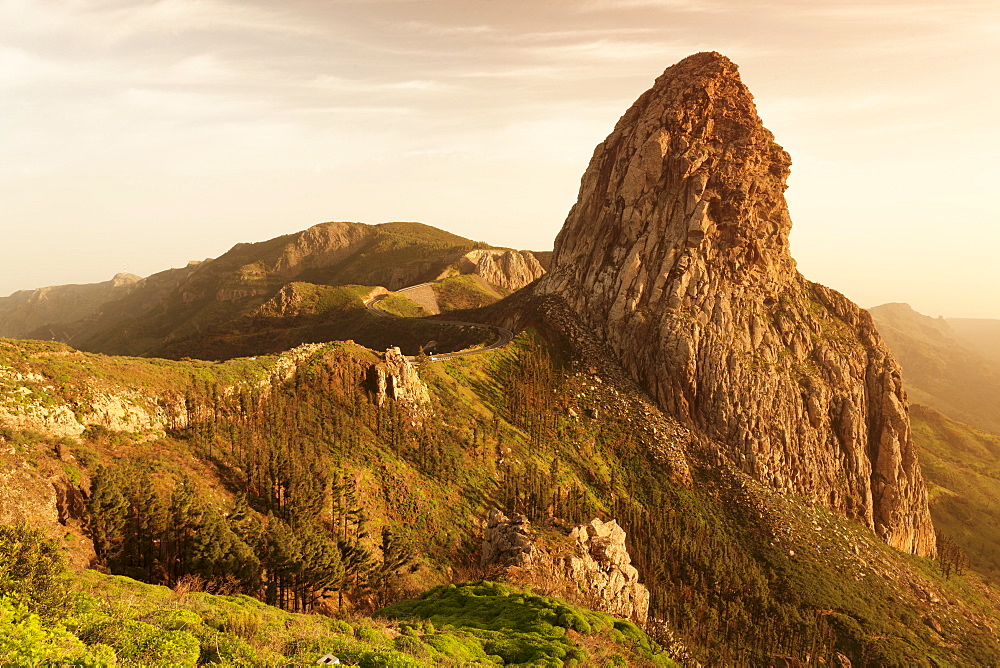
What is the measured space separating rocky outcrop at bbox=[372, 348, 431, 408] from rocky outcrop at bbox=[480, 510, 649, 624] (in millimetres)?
20821

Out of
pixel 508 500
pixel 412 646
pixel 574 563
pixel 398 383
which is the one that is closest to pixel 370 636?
pixel 412 646

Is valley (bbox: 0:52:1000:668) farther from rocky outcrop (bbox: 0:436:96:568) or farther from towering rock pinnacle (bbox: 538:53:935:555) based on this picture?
towering rock pinnacle (bbox: 538:53:935:555)

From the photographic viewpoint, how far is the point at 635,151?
348 feet

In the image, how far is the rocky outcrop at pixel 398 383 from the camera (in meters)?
65.7

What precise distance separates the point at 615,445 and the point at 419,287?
106 metres

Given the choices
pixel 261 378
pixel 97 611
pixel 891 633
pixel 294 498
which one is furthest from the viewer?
pixel 891 633

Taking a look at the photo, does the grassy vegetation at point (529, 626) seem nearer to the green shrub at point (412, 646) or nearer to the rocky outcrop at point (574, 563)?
the green shrub at point (412, 646)

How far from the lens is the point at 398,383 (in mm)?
67000

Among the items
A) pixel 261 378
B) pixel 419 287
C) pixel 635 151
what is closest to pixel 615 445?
pixel 261 378

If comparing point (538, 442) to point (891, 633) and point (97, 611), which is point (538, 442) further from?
point (97, 611)

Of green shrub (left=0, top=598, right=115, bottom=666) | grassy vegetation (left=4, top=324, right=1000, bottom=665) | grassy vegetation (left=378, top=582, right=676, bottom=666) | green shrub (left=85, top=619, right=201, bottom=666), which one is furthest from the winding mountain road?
green shrub (left=0, top=598, right=115, bottom=666)

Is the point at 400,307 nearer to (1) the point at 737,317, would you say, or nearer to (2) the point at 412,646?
(1) the point at 737,317

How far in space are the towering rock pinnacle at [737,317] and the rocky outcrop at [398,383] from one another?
4617cm

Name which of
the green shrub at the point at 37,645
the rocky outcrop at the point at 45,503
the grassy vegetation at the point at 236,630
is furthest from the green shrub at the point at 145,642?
the rocky outcrop at the point at 45,503
